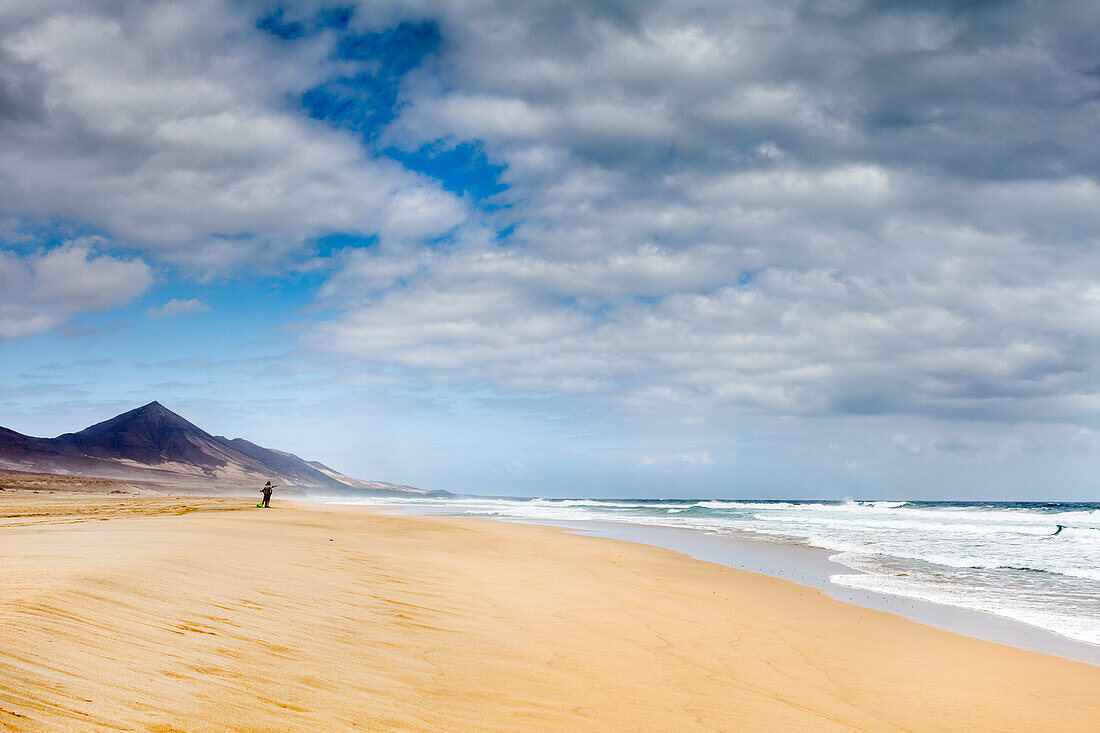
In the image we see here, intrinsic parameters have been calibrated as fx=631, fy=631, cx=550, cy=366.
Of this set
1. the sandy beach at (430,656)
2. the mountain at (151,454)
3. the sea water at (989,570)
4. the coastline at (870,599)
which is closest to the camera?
the sandy beach at (430,656)

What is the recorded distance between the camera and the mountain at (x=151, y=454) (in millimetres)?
87562

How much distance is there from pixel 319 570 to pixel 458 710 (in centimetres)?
502

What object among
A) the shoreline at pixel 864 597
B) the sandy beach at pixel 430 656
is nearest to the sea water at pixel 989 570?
the shoreline at pixel 864 597

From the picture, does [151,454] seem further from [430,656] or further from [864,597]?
[430,656]

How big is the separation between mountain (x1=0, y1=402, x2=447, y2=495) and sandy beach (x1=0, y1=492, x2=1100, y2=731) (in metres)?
86.3

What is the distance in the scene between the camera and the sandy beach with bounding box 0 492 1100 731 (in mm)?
3791

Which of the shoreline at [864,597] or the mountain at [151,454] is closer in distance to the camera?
the shoreline at [864,597]

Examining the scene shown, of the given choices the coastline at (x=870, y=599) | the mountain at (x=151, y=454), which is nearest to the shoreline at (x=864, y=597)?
the coastline at (x=870, y=599)

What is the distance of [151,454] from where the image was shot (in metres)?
124

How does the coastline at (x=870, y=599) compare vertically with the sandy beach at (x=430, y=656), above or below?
below

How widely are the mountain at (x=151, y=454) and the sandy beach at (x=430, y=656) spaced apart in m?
86.3

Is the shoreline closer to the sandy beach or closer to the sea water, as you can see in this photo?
the sea water

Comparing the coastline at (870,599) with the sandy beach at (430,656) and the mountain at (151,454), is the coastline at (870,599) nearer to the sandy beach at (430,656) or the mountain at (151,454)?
the sandy beach at (430,656)

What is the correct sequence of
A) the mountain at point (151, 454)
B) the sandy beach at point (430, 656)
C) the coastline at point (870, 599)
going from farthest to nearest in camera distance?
the mountain at point (151, 454)
the coastline at point (870, 599)
the sandy beach at point (430, 656)
